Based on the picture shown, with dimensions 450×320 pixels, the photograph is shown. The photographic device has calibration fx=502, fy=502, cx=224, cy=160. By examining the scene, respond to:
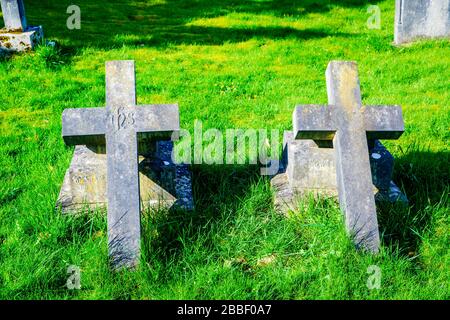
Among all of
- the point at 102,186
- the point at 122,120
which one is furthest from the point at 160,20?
the point at 122,120

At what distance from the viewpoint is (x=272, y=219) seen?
3.89 m

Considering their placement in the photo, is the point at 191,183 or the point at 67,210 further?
the point at 191,183

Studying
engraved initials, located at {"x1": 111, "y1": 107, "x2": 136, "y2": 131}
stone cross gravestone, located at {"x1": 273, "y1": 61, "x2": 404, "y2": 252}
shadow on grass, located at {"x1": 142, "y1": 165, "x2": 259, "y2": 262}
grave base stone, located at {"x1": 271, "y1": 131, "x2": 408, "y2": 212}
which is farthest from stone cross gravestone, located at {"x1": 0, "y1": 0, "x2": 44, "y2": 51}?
stone cross gravestone, located at {"x1": 273, "y1": 61, "x2": 404, "y2": 252}

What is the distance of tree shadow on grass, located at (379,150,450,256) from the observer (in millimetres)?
3750

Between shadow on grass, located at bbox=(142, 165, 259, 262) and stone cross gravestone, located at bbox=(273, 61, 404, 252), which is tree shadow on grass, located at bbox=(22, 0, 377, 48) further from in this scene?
stone cross gravestone, located at bbox=(273, 61, 404, 252)

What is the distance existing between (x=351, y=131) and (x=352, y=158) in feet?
0.72

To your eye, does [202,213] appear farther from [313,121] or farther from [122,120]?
[313,121]

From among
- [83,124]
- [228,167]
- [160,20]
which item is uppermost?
[160,20]

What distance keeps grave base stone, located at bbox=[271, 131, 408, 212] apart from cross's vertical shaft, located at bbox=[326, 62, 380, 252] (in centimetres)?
33

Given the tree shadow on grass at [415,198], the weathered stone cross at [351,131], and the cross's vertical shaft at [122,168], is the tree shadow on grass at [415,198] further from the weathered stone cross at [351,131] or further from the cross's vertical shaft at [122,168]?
the cross's vertical shaft at [122,168]

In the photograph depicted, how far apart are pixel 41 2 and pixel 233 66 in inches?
238

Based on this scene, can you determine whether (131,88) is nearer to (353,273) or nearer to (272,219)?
(272,219)

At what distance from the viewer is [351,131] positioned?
3.78 meters
